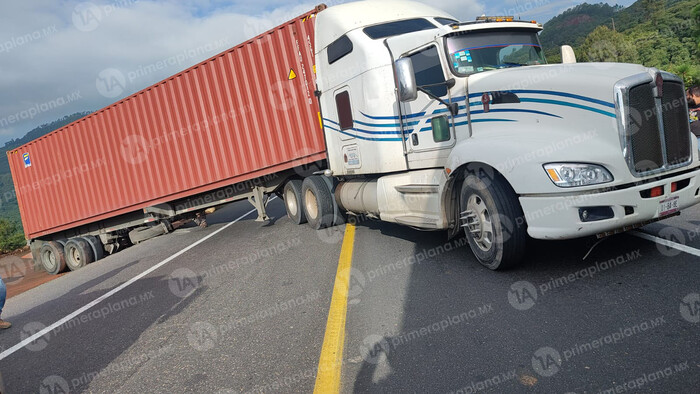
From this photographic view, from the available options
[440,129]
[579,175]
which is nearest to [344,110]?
[440,129]

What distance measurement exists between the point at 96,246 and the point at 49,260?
2.27m

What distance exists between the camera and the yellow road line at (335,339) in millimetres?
3002

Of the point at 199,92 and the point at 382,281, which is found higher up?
the point at 199,92

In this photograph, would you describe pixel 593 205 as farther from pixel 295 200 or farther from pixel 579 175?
pixel 295 200

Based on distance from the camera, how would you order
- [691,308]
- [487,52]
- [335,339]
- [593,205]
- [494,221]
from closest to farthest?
1. [691,308]
2. [335,339]
3. [593,205]
4. [494,221]
5. [487,52]

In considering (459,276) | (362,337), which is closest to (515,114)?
(459,276)

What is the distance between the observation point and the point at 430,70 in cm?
536

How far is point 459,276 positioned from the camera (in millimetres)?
4730

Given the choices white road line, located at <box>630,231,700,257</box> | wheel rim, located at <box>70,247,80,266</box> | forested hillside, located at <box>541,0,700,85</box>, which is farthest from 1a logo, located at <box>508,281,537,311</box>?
forested hillside, located at <box>541,0,700,85</box>

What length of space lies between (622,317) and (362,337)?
188cm

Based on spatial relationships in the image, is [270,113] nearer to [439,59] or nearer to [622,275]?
[439,59]

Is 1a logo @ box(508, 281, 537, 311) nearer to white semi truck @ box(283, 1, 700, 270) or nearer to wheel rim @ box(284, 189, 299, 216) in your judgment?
white semi truck @ box(283, 1, 700, 270)

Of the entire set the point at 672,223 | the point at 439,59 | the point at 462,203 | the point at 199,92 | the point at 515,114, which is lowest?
the point at 672,223

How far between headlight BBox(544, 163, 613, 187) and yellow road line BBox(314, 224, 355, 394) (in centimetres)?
219
